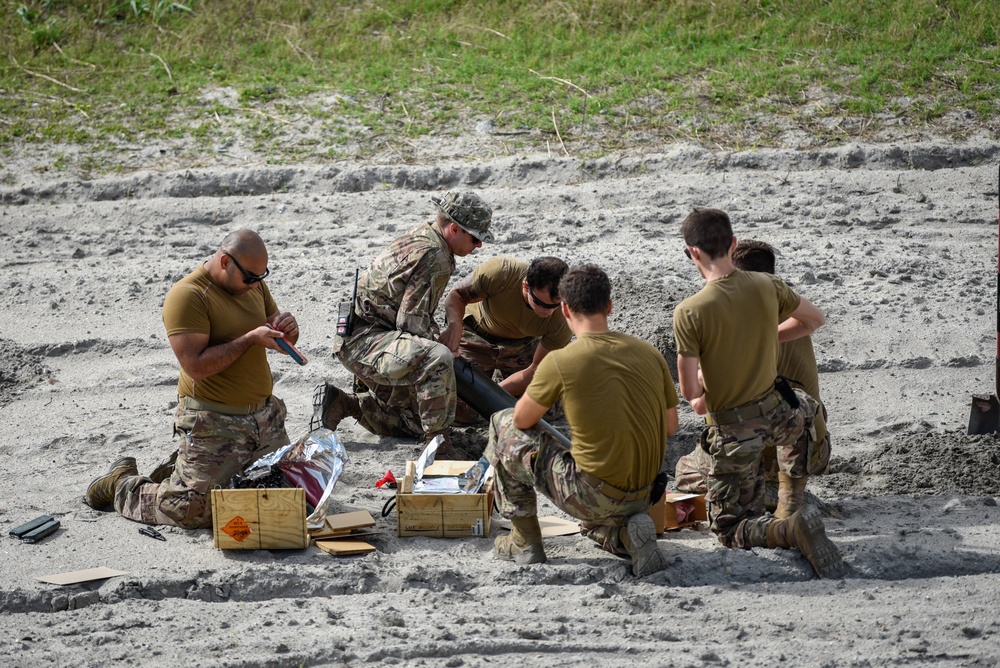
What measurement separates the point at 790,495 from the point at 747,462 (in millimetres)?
503

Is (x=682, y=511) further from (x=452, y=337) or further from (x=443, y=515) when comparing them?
(x=452, y=337)

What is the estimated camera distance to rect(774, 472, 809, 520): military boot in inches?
255

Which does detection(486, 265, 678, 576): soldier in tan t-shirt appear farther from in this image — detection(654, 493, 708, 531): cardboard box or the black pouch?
the black pouch

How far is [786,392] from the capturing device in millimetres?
6203

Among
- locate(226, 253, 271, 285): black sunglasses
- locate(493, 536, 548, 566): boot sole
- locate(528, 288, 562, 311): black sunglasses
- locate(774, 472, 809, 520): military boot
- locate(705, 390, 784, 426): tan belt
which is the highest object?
locate(226, 253, 271, 285): black sunglasses

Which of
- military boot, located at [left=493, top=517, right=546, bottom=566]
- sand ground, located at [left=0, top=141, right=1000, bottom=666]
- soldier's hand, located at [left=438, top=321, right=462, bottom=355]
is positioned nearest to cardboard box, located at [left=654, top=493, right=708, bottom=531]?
sand ground, located at [left=0, top=141, right=1000, bottom=666]

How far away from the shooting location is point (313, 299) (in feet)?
34.0

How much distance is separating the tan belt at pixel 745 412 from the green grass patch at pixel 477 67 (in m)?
6.82

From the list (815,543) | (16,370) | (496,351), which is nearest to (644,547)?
(815,543)

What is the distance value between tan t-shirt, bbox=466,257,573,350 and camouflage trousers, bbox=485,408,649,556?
2.13m

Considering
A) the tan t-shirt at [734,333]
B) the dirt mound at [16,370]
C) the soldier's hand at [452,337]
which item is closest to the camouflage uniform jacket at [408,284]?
the soldier's hand at [452,337]

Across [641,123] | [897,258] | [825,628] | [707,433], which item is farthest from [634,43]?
[825,628]

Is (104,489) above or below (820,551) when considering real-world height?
above

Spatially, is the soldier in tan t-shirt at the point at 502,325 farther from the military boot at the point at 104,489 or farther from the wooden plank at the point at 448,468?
the military boot at the point at 104,489
